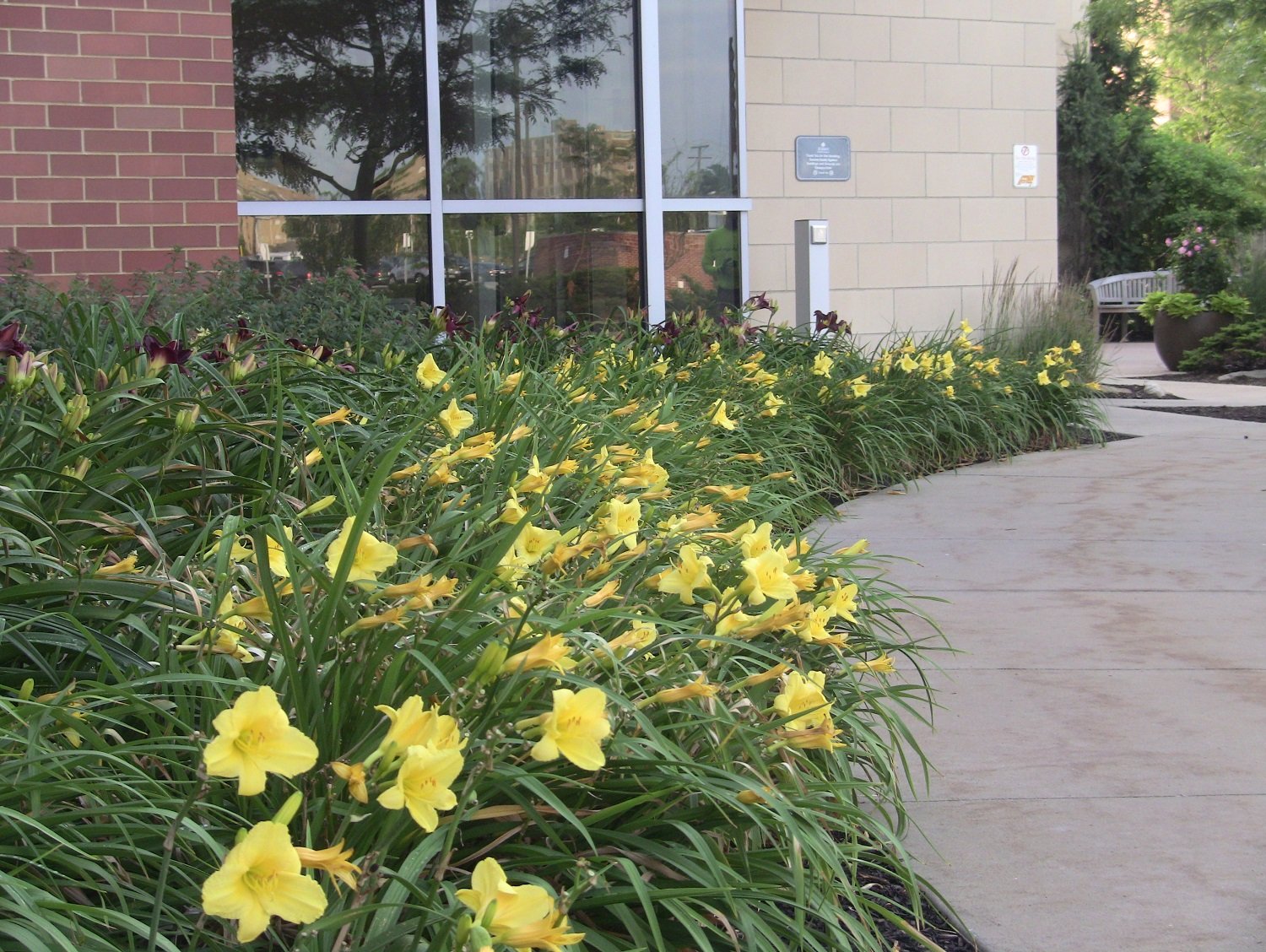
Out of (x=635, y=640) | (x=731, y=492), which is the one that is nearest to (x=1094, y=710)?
(x=731, y=492)

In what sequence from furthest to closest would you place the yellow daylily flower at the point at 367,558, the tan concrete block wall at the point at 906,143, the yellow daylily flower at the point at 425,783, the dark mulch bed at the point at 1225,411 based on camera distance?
the dark mulch bed at the point at 1225,411 → the tan concrete block wall at the point at 906,143 → the yellow daylily flower at the point at 367,558 → the yellow daylily flower at the point at 425,783

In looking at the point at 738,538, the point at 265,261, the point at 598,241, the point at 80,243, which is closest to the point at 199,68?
the point at 80,243

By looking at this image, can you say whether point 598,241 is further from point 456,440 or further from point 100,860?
point 100,860

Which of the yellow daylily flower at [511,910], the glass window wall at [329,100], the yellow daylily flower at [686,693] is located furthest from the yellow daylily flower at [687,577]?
the glass window wall at [329,100]

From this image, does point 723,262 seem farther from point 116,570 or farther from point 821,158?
point 116,570

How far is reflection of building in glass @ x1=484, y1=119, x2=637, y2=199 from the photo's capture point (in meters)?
8.60

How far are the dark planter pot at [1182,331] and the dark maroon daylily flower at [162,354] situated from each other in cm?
1482

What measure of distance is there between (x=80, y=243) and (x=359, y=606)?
4443 millimetres

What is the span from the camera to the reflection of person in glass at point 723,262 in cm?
916

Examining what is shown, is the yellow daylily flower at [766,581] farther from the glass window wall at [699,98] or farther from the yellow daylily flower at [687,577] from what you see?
the glass window wall at [699,98]

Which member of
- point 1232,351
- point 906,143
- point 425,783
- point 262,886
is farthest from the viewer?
point 1232,351

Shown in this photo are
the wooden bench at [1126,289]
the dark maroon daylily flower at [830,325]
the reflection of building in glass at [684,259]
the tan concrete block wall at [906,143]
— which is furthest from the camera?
the wooden bench at [1126,289]

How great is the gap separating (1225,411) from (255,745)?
35.2 ft

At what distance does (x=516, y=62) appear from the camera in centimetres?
866
